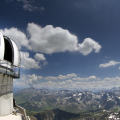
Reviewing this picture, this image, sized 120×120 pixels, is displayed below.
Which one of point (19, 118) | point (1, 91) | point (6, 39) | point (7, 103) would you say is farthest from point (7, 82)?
point (6, 39)

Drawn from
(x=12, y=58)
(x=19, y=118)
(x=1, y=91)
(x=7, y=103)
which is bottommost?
(x=19, y=118)

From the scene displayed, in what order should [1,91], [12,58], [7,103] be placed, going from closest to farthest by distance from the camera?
[1,91]
[7,103]
[12,58]

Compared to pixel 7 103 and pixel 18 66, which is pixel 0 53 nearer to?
pixel 18 66

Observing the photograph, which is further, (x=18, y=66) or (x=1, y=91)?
(x=18, y=66)

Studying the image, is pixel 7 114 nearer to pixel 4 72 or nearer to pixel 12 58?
pixel 4 72

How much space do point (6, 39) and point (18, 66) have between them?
699cm

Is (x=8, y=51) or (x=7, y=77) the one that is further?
(x=8, y=51)

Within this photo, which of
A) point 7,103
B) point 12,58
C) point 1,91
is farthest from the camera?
point 12,58

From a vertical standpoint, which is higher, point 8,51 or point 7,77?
point 8,51

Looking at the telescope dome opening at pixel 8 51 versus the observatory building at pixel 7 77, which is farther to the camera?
the telescope dome opening at pixel 8 51

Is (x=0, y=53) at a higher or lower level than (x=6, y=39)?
lower

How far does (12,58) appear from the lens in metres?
21.5

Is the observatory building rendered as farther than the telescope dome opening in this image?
No

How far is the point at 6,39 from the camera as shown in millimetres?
22375
